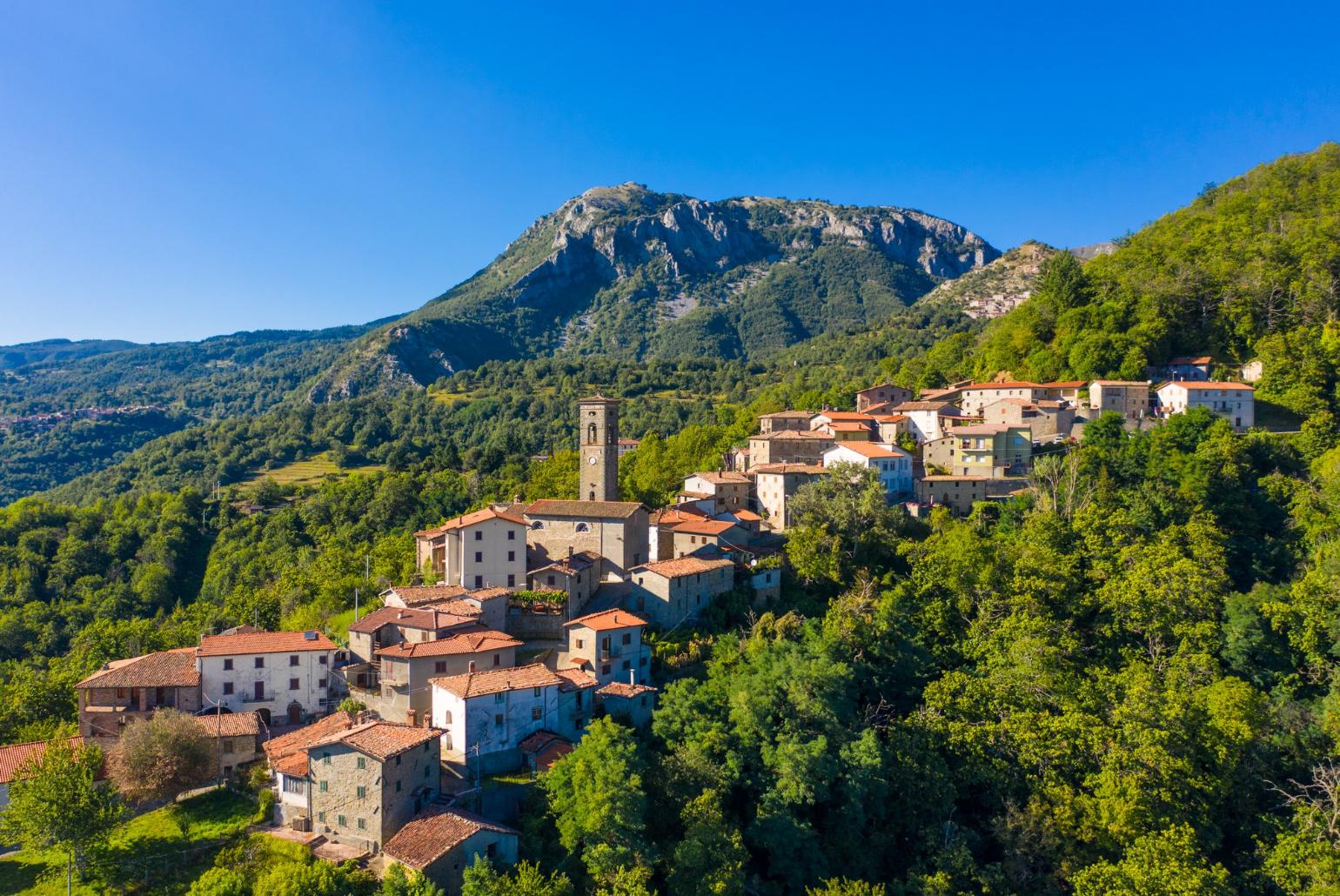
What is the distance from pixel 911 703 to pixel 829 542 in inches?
382

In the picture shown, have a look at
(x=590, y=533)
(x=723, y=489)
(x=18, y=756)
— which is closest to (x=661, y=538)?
(x=590, y=533)

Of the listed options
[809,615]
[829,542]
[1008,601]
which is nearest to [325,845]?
[809,615]

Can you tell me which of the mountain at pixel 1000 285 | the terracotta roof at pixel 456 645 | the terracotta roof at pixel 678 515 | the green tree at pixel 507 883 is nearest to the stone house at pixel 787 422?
the terracotta roof at pixel 678 515

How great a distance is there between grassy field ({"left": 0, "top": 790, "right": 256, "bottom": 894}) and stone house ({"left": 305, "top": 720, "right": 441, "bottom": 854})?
346cm

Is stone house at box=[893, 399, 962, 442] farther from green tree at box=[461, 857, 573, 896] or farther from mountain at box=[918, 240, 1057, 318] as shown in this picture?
mountain at box=[918, 240, 1057, 318]

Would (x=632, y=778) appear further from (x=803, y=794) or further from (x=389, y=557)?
(x=389, y=557)

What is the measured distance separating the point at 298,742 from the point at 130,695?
899 cm

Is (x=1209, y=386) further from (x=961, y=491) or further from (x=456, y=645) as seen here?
(x=456, y=645)

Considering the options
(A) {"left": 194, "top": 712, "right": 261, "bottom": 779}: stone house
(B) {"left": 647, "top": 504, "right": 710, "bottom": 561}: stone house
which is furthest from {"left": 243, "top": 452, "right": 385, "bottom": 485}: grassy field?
(A) {"left": 194, "top": 712, "right": 261, "bottom": 779}: stone house

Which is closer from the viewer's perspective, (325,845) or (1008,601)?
(325,845)

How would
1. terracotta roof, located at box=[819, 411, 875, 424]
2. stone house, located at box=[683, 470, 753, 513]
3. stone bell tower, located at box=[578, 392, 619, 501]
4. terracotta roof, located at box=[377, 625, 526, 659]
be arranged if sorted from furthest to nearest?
terracotta roof, located at box=[819, 411, 875, 424]
stone house, located at box=[683, 470, 753, 513]
stone bell tower, located at box=[578, 392, 619, 501]
terracotta roof, located at box=[377, 625, 526, 659]

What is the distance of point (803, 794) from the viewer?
28656 millimetres

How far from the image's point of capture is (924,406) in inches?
2341

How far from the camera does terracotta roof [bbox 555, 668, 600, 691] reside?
31084mm
